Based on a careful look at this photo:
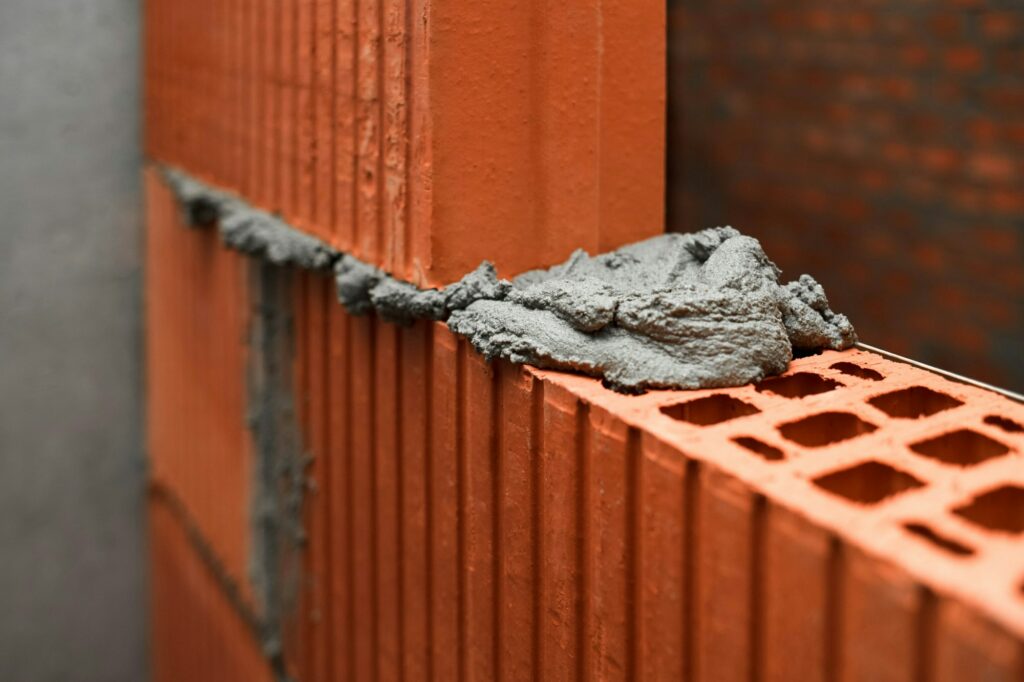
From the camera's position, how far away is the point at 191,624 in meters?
3.48

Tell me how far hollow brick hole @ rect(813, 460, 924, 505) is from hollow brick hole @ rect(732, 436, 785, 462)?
0.28 ft

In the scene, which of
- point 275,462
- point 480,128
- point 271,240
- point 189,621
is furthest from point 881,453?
point 189,621

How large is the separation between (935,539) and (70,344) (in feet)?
10.9

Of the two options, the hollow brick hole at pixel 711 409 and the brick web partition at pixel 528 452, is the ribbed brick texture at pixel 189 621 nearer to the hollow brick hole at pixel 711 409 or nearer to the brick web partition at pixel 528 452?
the brick web partition at pixel 528 452

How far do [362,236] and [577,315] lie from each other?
601 millimetres

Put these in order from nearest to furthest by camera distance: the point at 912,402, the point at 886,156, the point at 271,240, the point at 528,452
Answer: the point at 912,402 < the point at 528,452 < the point at 271,240 < the point at 886,156

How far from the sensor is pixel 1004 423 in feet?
4.28

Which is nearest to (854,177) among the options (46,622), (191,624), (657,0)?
(657,0)

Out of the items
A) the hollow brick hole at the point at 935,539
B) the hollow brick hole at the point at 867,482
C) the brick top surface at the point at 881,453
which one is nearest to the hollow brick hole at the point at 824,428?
the brick top surface at the point at 881,453

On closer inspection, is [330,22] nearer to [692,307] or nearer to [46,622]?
[692,307]

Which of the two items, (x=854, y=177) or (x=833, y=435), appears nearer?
(x=833, y=435)

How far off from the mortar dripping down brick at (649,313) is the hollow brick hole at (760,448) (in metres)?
0.16

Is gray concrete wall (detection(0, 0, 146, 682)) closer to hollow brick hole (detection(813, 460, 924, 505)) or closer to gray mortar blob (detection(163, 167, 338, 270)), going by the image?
gray mortar blob (detection(163, 167, 338, 270))

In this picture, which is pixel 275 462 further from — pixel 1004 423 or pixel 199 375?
pixel 1004 423
